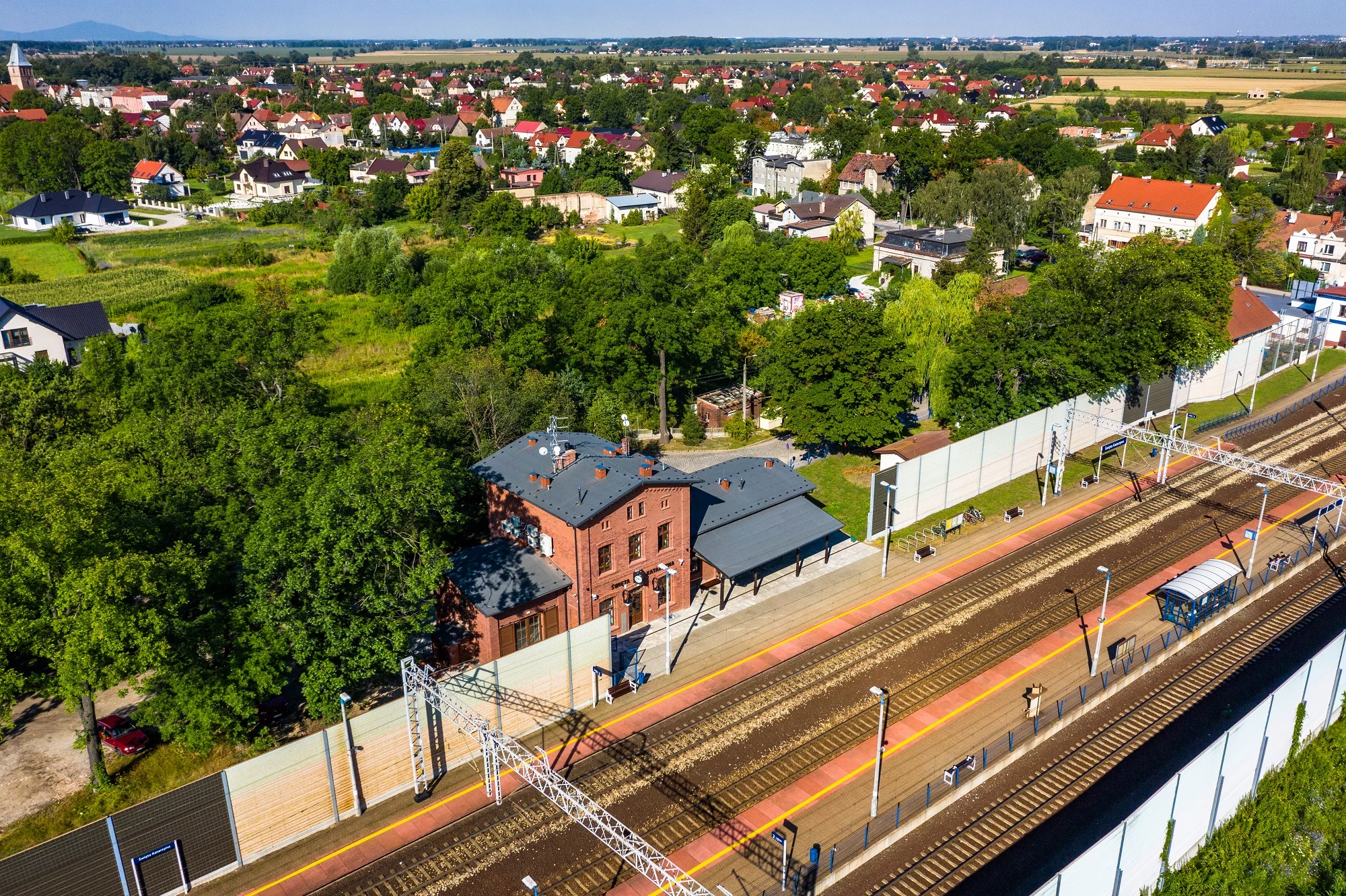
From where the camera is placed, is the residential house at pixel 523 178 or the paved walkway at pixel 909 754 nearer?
the paved walkway at pixel 909 754

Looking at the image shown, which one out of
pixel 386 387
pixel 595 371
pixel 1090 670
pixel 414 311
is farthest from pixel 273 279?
pixel 1090 670

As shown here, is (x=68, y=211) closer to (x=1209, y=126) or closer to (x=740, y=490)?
(x=740, y=490)

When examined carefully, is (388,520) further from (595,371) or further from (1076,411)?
(1076,411)

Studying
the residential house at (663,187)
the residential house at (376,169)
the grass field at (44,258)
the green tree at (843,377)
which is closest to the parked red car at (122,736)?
the green tree at (843,377)

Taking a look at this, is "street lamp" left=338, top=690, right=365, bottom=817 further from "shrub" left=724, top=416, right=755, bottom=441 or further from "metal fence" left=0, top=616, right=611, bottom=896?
"shrub" left=724, top=416, right=755, bottom=441

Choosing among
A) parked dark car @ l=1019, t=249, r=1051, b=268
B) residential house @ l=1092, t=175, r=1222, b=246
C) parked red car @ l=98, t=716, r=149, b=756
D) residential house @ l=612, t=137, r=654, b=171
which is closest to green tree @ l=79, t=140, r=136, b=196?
residential house @ l=612, t=137, r=654, b=171

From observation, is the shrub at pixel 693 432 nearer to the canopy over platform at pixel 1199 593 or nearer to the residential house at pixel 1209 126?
the canopy over platform at pixel 1199 593

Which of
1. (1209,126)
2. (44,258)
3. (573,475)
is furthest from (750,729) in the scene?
(1209,126)
